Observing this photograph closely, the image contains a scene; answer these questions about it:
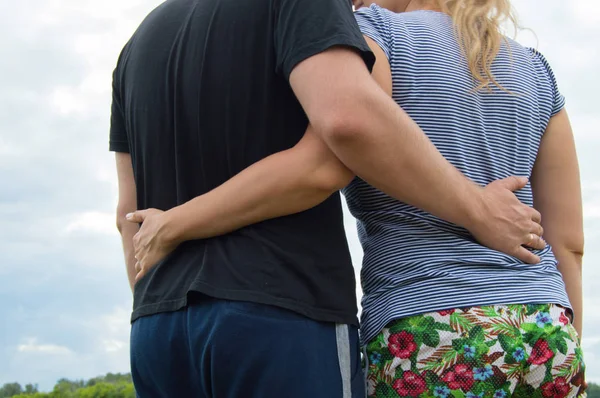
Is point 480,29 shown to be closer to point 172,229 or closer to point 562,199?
point 562,199

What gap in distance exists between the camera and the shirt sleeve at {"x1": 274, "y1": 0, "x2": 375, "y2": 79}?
1.53 m

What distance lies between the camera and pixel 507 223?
1.77 metres

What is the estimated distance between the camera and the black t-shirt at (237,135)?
60.5 inches

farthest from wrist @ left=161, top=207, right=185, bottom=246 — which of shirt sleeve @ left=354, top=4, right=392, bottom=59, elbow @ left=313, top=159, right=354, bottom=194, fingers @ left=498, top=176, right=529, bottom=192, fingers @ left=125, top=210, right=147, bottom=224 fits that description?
fingers @ left=498, top=176, right=529, bottom=192

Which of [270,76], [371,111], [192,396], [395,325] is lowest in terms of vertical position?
[192,396]

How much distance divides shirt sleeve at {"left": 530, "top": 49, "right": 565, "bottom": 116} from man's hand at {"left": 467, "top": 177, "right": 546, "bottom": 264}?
37cm

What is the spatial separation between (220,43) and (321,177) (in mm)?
401

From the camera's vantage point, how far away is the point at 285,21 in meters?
1.61

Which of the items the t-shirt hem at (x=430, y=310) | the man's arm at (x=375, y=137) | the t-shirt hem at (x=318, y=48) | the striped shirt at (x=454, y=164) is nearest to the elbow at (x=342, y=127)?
the man's arm at (x=375, y=137)

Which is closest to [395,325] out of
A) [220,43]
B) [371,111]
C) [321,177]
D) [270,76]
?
[321,177]

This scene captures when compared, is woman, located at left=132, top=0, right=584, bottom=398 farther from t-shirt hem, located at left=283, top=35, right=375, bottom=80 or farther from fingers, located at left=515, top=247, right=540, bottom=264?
t-shirt hem, located at left=283, top=35, right=375, bottom=80

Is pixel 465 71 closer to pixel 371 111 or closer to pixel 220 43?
pixel 371 111

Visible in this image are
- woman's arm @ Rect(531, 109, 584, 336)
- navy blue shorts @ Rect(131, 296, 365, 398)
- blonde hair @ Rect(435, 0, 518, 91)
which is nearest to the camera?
navy blue shorts @ Rect(131, 296, 365, 398)

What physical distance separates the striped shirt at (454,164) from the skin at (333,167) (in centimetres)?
11
